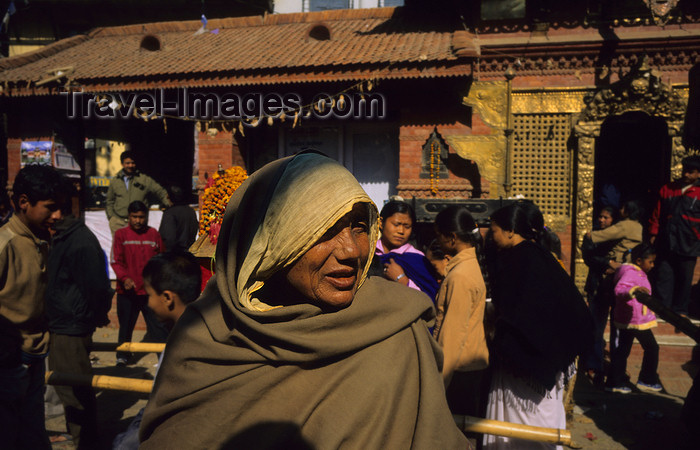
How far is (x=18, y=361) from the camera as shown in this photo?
8.73 ft

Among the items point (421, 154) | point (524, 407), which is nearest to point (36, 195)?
point (524, 407)

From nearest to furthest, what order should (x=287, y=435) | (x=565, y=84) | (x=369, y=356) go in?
(x=287, y=435)
(x=369, y=356)
(x=565, y=84)

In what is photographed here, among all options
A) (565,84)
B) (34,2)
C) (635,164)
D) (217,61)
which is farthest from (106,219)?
(635,164)

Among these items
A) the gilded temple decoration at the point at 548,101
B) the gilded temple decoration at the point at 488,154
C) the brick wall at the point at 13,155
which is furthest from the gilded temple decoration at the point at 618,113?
the brick wall at the point at 13,155

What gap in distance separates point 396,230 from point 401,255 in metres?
0.23

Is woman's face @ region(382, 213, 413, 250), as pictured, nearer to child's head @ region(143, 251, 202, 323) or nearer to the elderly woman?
child's head @ region(143, 251, 202, 323)

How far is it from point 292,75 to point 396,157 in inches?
92.6

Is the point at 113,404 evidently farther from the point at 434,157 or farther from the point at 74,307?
the point at 434,157

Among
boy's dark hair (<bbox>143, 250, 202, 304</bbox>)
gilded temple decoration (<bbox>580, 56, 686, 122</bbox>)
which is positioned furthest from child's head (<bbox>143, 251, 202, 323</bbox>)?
gilded temple decoration (<bbox>580, 56, 686, 122</bbox>)

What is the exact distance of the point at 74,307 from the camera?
3896 millimetres

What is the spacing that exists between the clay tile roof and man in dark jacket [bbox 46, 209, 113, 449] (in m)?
4.53

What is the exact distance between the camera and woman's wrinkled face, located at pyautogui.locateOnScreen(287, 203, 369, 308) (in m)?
1.34

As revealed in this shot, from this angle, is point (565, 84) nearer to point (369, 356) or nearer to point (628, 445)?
point (628, 445)

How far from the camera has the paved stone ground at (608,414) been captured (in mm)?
4352
